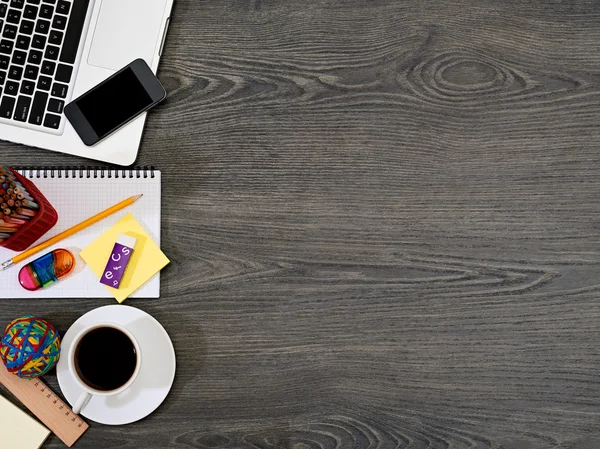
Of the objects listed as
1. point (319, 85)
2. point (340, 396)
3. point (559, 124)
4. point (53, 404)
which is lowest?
point (53, 404)

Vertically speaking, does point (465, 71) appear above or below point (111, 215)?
above

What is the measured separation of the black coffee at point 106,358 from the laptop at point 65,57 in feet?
0.77

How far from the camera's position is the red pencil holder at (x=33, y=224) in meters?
0.82

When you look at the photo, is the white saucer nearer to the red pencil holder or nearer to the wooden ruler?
the wooden ruler

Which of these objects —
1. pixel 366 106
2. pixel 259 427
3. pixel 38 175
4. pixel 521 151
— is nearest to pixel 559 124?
pixel 521 151

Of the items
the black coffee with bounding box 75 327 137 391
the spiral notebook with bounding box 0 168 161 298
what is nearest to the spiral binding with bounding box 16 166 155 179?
the spiral notebook with bounding box 0 168 161 298

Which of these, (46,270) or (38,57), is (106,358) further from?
(38,57)

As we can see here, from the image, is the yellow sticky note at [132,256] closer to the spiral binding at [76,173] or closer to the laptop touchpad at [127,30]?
the spiral binding at [76,173]

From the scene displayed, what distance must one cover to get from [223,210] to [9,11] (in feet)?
1.30

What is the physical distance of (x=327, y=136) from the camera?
0.89 metres

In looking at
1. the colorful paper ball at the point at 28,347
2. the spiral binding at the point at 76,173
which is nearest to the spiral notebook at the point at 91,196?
the spiral binding at the point at 76,173

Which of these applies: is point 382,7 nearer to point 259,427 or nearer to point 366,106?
point 366,106

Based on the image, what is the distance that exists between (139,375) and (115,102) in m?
0.37

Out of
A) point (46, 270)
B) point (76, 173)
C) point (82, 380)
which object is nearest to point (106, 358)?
point (82, 380)
